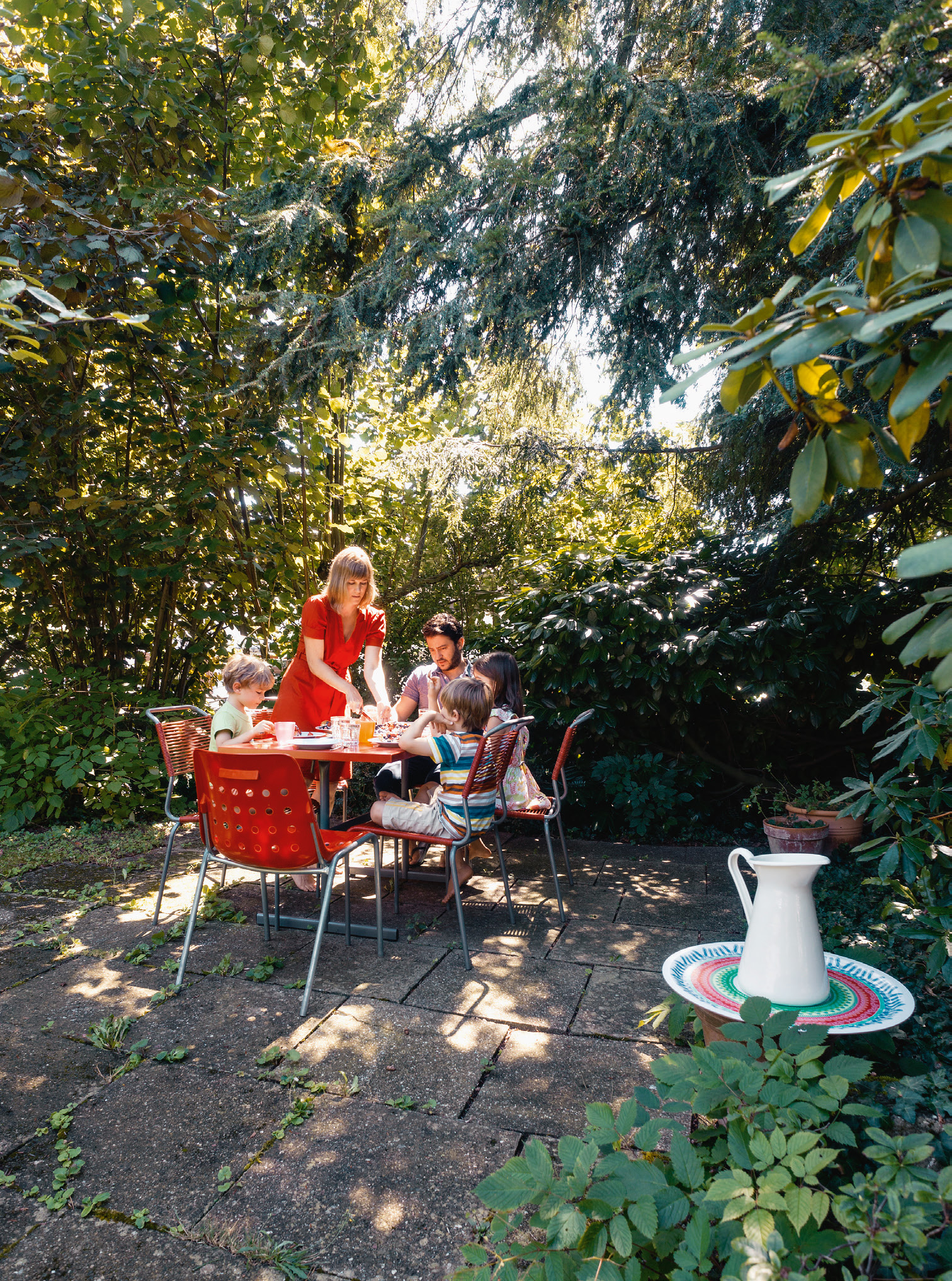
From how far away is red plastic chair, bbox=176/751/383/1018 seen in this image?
2791 mm

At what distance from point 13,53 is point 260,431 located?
3.69 meters

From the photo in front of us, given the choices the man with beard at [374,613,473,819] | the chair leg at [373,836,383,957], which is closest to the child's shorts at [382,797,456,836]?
the chair leg at [373,836,383,957]

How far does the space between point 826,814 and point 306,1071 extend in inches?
131

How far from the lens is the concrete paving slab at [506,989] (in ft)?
9.15

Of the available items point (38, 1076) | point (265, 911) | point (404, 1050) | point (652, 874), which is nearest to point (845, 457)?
point (404, 1050)

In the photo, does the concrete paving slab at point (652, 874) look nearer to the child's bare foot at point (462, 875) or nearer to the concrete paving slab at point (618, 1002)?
the child's bare foot at point (462, 875)

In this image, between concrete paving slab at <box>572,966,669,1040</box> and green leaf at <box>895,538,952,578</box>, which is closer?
green leaf at <box>895,538,952,578</box>

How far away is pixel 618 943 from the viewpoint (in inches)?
137

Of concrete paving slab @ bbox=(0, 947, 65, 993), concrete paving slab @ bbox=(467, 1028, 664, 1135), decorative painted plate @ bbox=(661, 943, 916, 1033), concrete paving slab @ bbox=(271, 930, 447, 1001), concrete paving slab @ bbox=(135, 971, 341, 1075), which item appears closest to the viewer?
decorative painted plate @ bbox=(661, 943, 916, 1033)

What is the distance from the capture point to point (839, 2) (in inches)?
117

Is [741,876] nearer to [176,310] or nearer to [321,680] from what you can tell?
[321,680]

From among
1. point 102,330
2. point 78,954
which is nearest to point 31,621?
point 102,330

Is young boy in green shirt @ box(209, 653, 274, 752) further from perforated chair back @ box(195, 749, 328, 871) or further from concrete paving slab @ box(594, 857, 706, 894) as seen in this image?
concrete paving slab @ box(594, 857, 706, 894)

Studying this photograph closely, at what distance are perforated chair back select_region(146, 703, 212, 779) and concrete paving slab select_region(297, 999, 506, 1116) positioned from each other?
5.27 ft
